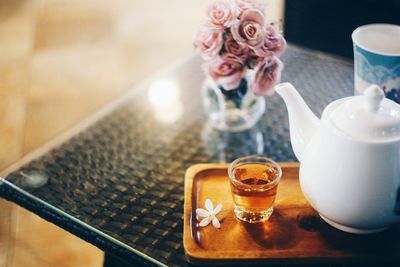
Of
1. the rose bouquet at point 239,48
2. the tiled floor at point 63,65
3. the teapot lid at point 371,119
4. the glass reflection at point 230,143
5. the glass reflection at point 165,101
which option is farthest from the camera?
the tiled floor at point 63,65

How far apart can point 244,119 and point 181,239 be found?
1.03 ft

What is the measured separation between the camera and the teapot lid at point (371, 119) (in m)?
0.59

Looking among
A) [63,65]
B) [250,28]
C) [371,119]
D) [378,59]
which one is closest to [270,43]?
[250,28]

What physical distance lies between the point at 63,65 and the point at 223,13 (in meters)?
1.44

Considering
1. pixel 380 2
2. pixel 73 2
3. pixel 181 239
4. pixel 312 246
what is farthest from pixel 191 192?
pixel 73 2

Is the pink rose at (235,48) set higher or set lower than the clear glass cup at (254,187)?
higher

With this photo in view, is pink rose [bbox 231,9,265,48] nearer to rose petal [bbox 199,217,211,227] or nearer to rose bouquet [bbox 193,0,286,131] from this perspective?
rose bouquet [bbox 193,0,286,131]

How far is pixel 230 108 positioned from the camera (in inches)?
37.9

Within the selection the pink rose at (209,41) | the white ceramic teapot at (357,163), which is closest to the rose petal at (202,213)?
the white ceramic teapot at (357,163)

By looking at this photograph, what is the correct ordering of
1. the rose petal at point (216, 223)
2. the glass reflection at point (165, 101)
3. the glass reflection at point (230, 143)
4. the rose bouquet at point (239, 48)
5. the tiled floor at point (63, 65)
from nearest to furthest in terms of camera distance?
the rose petal at point (216, 223) → the rose bouquet at point (239, 48) → the glass reflection at point (230, 143) → the glass reflection at point (165, 101) → the tiled floor at point (63, 65)

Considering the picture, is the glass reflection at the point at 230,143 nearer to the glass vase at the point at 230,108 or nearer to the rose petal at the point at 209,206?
the glass vase at the point at 230,108

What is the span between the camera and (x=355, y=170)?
60 cm

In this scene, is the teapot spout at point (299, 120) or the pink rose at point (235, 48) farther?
the pink rose at point (235, 48)

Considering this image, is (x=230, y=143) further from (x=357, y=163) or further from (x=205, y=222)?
(x=357, y=163)
